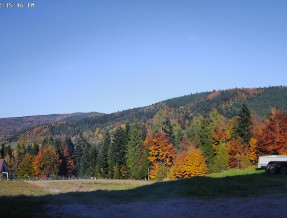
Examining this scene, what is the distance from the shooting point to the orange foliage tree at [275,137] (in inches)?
1930

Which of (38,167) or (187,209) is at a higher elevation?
(187,209)

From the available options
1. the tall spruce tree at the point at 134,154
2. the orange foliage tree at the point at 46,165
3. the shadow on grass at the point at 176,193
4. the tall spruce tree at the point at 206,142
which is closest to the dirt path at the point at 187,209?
the shadow on grass at the point at 176,193

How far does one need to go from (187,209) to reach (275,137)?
39868mm

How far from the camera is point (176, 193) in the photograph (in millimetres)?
20797

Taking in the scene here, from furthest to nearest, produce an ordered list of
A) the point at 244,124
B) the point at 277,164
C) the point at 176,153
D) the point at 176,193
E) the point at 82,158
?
the point at 82,158 → the point at 176,153 → the point at 244,124 → the point at 277,164 → the point at 176,193

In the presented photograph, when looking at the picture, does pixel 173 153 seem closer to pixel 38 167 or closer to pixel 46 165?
pixel 46 165

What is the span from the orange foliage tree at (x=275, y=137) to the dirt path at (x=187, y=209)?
35445mm

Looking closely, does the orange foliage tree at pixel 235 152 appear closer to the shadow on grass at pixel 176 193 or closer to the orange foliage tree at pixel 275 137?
the orange foliage tree at pixel 275 137

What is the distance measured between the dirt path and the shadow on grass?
1446 mm

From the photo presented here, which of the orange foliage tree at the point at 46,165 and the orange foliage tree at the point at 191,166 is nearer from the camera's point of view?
the orange foliage tree at the point at 191,166

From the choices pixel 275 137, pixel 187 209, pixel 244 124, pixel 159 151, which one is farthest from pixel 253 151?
pixel 187 209

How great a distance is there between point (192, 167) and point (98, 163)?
3442cm

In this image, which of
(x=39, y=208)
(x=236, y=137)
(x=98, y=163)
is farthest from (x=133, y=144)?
(x=39, y=208)

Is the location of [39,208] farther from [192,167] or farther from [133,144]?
[133,144]
